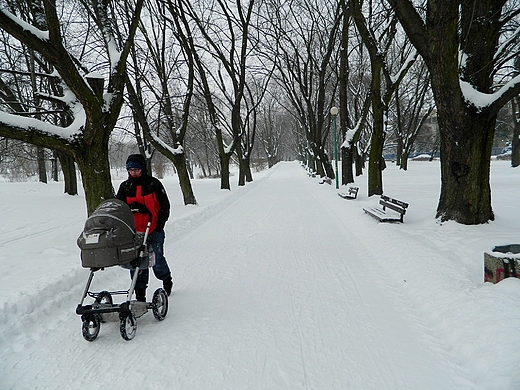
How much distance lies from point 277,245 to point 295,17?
598 inches

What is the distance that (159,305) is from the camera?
140 inches

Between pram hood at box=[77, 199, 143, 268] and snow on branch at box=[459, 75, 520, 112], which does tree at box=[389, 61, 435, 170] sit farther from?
pram hood at box=[77, 199, 143, 268]

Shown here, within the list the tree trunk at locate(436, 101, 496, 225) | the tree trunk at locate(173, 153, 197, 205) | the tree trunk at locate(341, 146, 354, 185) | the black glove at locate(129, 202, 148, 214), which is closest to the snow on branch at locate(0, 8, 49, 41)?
the black glove at locate(129, 202, 148, 214)

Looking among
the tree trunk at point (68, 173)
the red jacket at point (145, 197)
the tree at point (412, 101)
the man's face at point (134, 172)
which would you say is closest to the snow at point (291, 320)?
the red jacket at point (145, 197)

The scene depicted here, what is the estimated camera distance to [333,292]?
13.6 feet

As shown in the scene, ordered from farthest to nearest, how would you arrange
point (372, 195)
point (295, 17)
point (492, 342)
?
point (295, 17), point (372, 195), point (492, 342)

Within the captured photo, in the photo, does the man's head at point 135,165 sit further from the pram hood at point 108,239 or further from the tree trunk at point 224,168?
the tree trunk at point 224,168

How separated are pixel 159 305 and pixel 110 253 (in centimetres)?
100

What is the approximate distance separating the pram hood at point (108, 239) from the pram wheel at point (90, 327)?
0.59m

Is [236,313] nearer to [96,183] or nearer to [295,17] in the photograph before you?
[96,183]

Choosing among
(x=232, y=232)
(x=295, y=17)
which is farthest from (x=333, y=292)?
(x=295, y=17)

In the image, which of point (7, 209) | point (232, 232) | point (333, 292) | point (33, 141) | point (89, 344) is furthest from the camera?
point (7, 209)

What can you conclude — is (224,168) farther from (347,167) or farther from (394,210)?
(394,210)

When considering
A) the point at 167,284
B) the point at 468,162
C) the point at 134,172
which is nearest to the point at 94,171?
the point at 134,172
